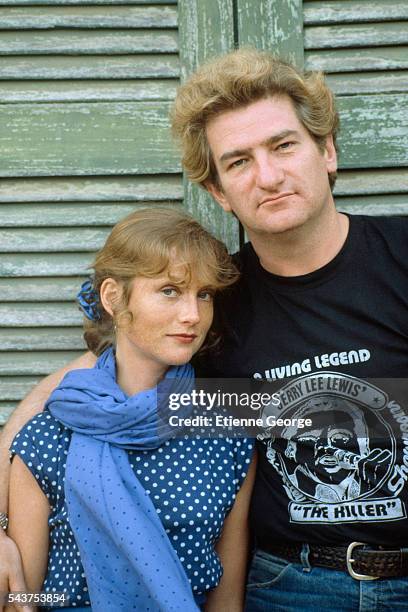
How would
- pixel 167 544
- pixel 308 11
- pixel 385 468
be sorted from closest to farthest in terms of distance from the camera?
pixel 167 544, pixel 385 468, pixel 308 11

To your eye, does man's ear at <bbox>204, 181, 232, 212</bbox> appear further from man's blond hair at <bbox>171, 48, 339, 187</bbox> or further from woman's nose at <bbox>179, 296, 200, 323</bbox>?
woman's nose at <bbox>179, 296, 200, 323</bbox>

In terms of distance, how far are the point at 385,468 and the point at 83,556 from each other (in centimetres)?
82

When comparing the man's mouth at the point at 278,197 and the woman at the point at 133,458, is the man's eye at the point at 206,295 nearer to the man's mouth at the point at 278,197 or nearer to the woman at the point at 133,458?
the woman at the point at 133,458

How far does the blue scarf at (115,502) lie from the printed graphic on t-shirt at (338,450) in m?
0.36

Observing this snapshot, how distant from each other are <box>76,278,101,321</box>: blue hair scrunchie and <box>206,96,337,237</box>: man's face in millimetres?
475

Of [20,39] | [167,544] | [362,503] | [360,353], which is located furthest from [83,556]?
[20,39]

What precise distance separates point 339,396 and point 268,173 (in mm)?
632

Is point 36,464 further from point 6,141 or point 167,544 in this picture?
point 6,141

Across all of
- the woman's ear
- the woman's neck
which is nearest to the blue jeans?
the woman's neck

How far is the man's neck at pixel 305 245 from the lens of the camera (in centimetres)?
215

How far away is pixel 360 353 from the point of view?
2053mm

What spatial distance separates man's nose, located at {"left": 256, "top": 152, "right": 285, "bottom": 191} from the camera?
2.04 metres

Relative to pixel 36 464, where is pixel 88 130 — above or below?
above

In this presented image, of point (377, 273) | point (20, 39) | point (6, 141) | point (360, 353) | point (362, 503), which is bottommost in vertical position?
point (362, 503)
